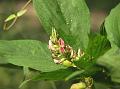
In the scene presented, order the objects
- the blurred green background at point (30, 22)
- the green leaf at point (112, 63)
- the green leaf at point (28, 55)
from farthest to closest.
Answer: the blurred green background at point (30, 22) → the green leaf at point (28, 55) → the green leaf at point (112, 63)

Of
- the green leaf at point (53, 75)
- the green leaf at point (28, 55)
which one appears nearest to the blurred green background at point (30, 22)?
the green leaf at point (28, 55)

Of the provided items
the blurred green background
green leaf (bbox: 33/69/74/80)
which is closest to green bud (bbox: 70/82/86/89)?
green leaf (bbox: 33/69/74/80)

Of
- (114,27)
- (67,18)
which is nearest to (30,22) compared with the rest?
(67,18)

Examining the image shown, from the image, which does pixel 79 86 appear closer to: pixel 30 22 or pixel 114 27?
pixel 114 27

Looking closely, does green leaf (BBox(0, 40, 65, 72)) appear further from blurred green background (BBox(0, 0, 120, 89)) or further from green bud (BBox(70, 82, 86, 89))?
blurred green background (BBox(0, 0, 120, 89))

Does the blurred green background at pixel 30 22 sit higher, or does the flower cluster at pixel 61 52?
the flower cluster at pixel 61 52

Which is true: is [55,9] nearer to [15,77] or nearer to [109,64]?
[109,64]

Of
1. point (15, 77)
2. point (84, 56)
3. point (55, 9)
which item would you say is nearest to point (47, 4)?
point (55, 9)

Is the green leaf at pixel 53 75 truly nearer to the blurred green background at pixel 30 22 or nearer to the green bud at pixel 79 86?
the green bud at pixel 79 86
